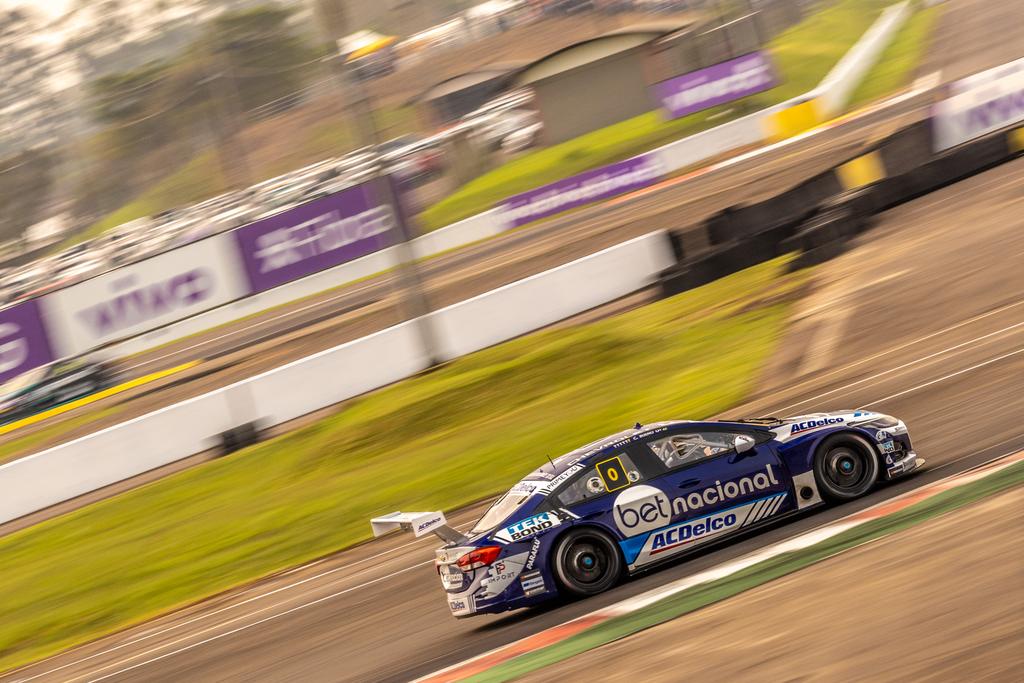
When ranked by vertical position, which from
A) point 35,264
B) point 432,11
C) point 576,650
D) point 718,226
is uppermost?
point 432,11

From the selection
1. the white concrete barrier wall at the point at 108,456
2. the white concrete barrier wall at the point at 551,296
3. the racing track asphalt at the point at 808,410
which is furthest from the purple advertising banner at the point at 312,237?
the racing track asphalt at the point at 808,410

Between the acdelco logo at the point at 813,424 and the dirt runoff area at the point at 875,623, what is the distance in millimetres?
1686

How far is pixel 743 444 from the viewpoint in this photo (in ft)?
29.4

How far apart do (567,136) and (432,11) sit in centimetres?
1258

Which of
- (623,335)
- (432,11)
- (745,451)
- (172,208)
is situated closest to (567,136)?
(432,11)

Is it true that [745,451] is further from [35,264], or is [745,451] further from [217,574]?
[35,264]

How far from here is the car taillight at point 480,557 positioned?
28.5 ft

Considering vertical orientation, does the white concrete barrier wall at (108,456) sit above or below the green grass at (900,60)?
below

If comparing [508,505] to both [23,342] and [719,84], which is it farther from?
[719,84]

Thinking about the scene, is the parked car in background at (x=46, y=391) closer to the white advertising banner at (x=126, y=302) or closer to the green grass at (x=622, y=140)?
the white advertising banner at (x=126, y=302)

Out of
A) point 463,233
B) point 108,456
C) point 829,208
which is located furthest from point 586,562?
point 463,233

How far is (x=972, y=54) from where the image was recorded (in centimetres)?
4112

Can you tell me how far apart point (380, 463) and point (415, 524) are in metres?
8.54

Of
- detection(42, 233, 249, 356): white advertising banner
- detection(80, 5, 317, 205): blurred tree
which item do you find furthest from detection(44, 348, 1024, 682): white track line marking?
detection(80, 5, 317, 205): blurred tree
